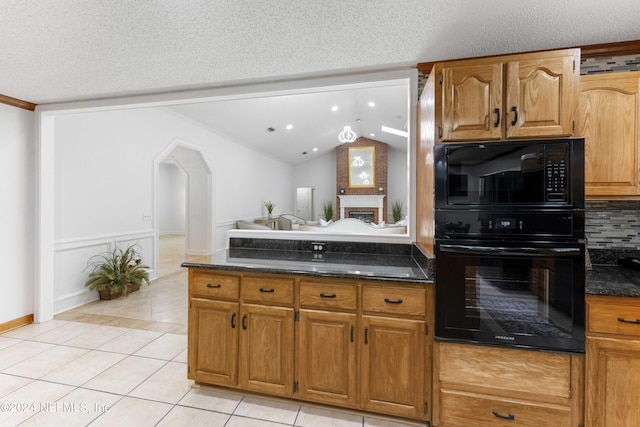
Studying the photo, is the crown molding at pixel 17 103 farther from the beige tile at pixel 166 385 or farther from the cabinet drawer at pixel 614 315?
the cabinet drawer at pixel 614 315

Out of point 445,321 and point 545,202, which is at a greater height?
point 545,202

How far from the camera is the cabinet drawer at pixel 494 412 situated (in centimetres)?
156

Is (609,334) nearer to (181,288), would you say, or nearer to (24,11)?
(24,11)

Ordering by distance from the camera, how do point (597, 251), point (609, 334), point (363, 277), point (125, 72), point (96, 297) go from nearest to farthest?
point (609, 334) < point (363, 277) < point (597, 251) < point (125, 72) < point (96, 297)

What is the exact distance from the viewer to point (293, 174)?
1165cm

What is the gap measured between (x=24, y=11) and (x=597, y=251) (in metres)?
3.86

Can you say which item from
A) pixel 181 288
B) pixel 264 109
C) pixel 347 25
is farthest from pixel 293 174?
pixel 347 25

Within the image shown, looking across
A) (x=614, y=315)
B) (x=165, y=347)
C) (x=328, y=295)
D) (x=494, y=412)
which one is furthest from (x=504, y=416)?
(x=165, y=347)

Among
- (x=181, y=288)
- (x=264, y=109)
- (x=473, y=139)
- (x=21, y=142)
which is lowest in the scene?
(x=181, y=288)

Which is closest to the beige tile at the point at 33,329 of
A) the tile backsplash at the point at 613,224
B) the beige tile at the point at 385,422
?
the beige tile at the point at 385,422

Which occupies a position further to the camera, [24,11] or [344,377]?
[344,377]

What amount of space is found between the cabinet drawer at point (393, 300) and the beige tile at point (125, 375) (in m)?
1.81

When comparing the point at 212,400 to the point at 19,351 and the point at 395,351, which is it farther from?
the point at 19,351

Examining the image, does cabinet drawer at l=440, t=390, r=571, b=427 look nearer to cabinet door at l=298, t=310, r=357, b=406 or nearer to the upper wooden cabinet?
cabinet door at l=298, t=310, r=357, b=406
